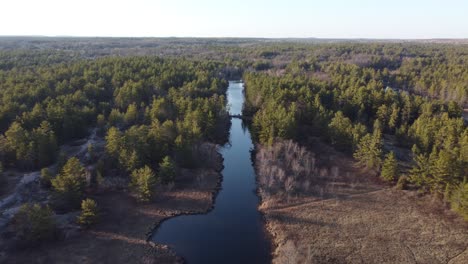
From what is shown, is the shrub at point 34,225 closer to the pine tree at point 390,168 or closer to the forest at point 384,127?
the forest at point 384,127

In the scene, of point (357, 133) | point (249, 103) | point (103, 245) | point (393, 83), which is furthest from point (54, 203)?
point (393, 83)

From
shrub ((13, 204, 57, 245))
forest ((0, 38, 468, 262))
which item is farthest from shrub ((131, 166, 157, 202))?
shrub ((13, 204, 57, 245))

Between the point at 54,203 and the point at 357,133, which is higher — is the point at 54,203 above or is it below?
below

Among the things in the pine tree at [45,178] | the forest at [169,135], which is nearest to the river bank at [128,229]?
the forest at [169,135]

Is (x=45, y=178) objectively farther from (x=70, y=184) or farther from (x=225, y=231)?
(x=225, y=231)

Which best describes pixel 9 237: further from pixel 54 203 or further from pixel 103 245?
pixel 103 245
